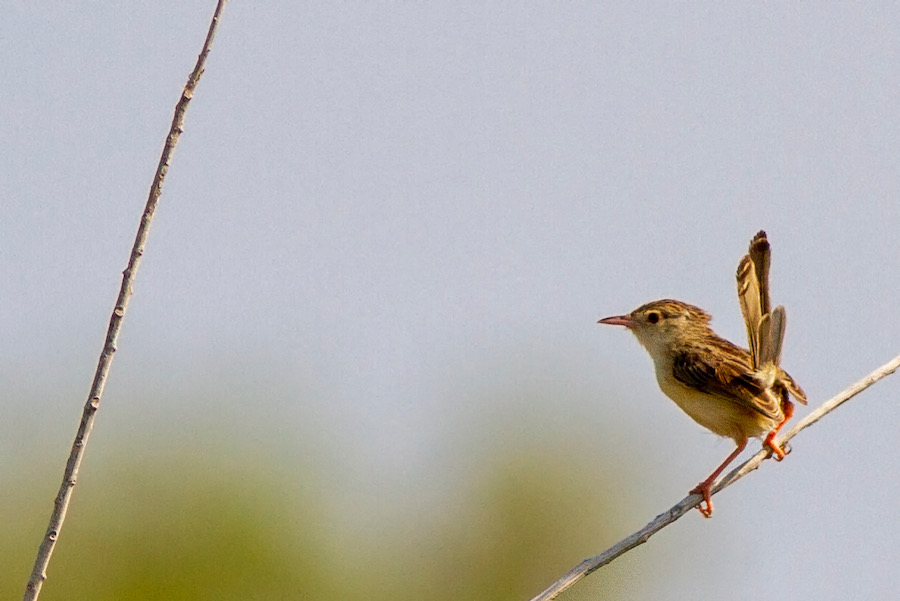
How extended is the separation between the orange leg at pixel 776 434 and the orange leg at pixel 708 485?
0.25m

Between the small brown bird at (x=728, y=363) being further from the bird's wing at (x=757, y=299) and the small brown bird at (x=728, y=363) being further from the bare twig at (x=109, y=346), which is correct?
the bare twig at (x=109, y=346)

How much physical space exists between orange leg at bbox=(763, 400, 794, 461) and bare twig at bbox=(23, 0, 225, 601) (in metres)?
3.20

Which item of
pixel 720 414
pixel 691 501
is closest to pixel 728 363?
pixel 720 414

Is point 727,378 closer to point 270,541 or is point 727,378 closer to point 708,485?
point 708,485

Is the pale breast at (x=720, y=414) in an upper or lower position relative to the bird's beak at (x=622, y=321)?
lower

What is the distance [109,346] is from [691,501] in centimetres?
245

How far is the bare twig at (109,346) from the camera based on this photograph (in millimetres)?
3125

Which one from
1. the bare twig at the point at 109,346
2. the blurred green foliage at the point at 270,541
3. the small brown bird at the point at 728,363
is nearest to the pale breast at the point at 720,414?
the small brown bird at the point at 728,363

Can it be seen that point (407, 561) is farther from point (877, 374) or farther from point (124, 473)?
point (877, 374)

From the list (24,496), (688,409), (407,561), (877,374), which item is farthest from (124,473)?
(877,374)

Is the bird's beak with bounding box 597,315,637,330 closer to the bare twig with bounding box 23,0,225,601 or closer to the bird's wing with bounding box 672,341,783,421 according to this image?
the bird's wing with bounding box 672,341,783,421

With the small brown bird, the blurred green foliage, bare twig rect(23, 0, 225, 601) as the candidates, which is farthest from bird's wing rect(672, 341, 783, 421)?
the blurred green foliage

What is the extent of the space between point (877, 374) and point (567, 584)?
5.95ft

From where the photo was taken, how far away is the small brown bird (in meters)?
5.38
